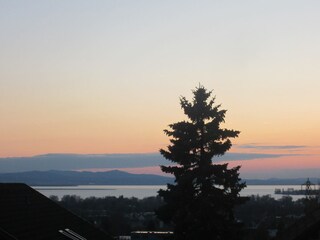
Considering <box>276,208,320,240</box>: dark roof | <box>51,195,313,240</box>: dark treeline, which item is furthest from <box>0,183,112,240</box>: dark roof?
<box>51,195,313,240</box>: dark treeline

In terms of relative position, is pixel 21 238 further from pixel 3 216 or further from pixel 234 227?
pixel 234 227

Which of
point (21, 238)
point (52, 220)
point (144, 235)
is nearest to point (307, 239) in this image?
point (21, 238)

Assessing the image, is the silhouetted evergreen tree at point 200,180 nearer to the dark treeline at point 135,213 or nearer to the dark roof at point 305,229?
the dark roof at point 305,229

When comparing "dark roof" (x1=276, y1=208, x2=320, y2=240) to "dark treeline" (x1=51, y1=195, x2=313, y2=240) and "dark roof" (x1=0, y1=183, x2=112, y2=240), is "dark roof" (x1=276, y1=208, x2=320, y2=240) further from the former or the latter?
"dark treeline" (x1=51, y1=195, x2=313, y2=240)

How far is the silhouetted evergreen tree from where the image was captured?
984 inches

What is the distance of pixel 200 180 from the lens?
25641 millimetres

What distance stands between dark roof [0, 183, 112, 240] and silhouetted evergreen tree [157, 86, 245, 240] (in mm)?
3690

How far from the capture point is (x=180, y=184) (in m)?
25.7

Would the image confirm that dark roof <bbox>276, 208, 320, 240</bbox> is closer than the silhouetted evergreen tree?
Yes

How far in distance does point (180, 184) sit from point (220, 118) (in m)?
3.58

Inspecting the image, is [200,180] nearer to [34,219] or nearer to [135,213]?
[34,219]

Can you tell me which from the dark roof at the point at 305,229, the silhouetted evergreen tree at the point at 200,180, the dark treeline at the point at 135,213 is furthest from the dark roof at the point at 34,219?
the dark treeline at the point at 135,213

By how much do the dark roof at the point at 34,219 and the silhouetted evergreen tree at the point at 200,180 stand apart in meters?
3.69

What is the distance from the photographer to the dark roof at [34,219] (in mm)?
18125
